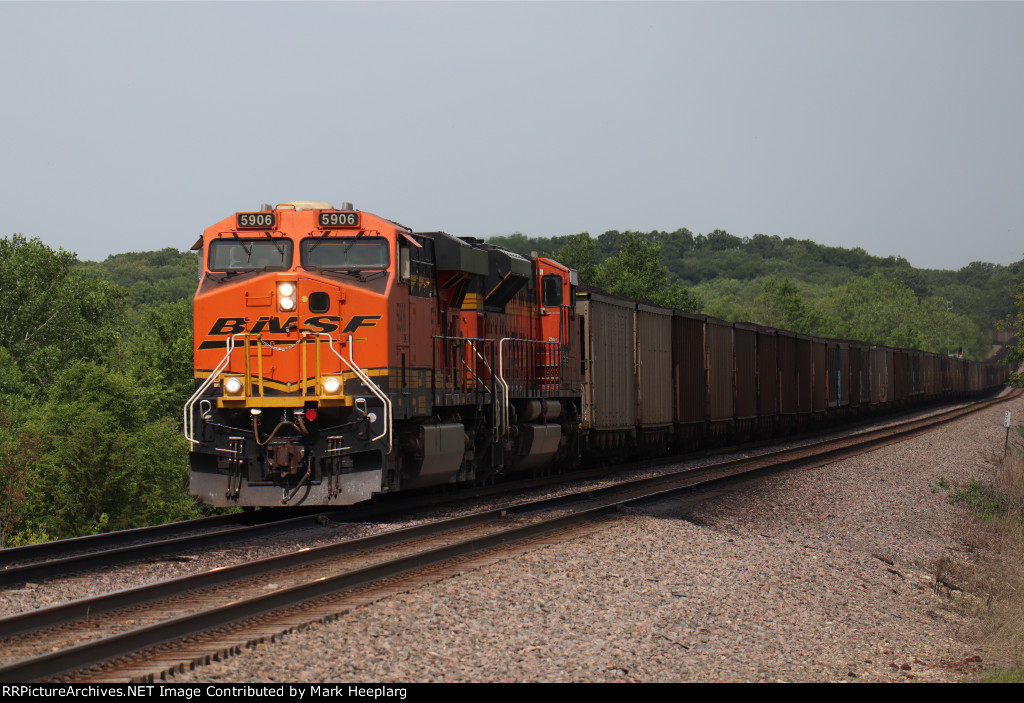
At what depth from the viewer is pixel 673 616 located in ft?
27.2

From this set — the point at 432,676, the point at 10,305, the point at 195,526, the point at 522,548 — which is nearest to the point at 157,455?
the point at 10,305

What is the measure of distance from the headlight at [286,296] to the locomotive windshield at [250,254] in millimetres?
419

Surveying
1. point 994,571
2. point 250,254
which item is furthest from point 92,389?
point 994,571

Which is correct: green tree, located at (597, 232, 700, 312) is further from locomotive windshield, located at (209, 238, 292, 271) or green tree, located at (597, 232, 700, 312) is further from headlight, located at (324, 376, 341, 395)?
headlight, located at (324, 376, 341, 395)

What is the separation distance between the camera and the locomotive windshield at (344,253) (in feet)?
42.5

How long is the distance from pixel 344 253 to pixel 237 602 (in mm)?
6484

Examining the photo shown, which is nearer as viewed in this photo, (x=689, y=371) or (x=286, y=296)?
(x=286, y=296)

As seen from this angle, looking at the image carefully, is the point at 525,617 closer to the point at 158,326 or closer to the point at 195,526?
the point at 195,526

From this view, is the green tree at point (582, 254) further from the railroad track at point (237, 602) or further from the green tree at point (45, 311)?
the railroad track at point (237, 602)

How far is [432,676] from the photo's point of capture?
20.2 feet

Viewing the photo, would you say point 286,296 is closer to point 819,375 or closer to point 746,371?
point 746,371

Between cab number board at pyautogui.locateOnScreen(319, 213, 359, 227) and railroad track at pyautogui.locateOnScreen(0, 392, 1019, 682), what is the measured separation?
4.13m

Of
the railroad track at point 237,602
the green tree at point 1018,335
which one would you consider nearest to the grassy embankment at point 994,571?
the railroad track at point 237,602

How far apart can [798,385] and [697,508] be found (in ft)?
73.5
